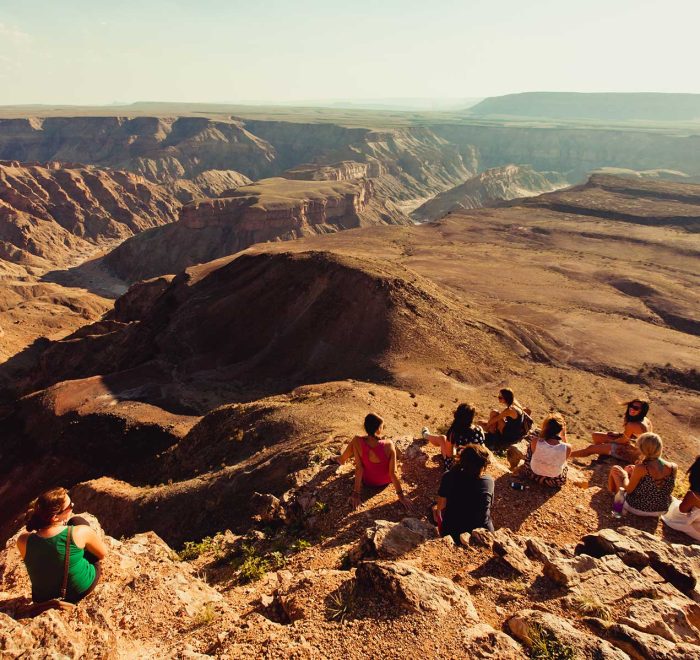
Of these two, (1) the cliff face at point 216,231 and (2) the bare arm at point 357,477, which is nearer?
(2) the bare arm at point 357,477

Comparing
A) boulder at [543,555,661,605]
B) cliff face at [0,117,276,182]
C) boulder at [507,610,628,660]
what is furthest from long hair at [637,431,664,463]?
cliff face at [0,117,276,182]

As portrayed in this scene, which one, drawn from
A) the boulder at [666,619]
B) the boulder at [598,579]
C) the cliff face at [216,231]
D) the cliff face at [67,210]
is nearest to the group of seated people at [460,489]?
the boulder at [598,579]

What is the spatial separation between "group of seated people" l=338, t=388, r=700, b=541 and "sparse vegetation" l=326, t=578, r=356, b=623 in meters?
2.04

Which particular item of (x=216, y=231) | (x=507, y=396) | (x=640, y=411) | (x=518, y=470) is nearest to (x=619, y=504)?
(x=518, y=470)

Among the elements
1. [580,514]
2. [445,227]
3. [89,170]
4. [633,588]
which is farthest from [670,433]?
[89,170]

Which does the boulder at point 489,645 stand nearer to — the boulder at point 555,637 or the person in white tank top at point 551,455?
the boulder at point 555,637

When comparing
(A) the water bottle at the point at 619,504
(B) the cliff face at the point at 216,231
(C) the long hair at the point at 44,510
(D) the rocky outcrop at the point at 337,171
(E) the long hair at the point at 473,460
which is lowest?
(B) the cliff face at the point at 216,231

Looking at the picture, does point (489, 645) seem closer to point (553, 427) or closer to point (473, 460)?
point (473, 460)

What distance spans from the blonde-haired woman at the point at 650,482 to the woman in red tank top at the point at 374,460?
3.80m

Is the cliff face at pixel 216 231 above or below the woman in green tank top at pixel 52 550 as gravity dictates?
below

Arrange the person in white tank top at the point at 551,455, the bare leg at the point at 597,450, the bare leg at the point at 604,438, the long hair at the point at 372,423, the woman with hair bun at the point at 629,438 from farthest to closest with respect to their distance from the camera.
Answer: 1. the bare leg at the point at 604,438
2. the bare leg at the point at 597,450
3. the woman with hair bun at the point at 629,438
4. the person in white tank top at the point at 551,455
5. the long hair at the point at 372,423

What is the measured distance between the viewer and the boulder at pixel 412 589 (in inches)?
222

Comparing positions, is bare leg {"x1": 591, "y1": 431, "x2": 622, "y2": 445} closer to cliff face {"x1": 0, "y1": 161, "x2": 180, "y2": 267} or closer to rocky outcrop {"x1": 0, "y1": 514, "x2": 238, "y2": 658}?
rocky outcrop {"x1": 0, "y1": 514, "x2": 238, "y2": 658}

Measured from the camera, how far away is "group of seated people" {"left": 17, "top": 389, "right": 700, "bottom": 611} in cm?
593
